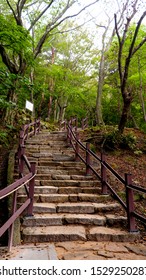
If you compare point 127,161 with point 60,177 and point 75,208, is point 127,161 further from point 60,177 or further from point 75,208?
point 75,208

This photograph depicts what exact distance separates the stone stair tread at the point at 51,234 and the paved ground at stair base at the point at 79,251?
12 cm

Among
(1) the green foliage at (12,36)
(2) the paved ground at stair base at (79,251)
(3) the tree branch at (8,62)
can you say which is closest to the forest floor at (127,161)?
(2) the paved ground at stair base at (79,251)

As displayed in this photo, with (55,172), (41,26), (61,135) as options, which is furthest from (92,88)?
(55,172)

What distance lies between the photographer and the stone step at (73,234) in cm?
394

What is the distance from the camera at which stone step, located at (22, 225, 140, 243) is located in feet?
12.9

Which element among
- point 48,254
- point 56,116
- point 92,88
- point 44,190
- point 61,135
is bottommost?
point 48,254

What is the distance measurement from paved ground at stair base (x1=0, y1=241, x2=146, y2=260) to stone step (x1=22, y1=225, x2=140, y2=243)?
0.12m

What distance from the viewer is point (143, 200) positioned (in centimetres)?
615

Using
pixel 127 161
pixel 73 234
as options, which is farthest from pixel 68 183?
pixel 127 161

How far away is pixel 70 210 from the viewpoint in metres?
4.95

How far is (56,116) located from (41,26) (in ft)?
39.0

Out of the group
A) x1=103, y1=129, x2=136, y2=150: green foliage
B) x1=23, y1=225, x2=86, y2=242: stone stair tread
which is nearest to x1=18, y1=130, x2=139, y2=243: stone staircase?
x1=23, y1=225, x2=86, y2=242: stone stair tread

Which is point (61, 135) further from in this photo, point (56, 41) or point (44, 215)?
point (56, 41)

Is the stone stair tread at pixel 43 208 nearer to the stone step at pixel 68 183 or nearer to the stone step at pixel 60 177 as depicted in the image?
the stone step at pixel 68 183
